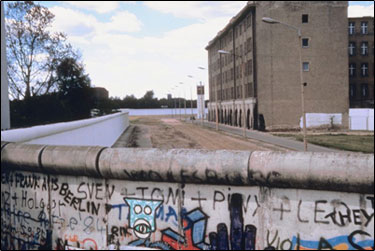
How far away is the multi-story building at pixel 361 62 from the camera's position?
2884 inches

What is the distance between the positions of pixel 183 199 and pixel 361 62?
76.2 m

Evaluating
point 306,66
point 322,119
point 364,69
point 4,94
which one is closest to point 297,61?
point 306,66

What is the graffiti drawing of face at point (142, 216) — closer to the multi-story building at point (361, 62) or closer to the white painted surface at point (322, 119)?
the white painted surface at point (322, 119)

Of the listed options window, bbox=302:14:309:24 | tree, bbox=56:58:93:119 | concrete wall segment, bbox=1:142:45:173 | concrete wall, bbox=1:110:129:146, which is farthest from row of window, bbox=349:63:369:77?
concrete wall segment, bbox=1:142:45:173

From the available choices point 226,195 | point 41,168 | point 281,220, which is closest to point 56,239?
point 41,168

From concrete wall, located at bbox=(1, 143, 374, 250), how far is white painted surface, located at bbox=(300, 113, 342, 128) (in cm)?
5071

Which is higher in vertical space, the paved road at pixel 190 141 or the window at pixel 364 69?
the window at pixel 364 69

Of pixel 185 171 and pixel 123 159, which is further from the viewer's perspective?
pixel 123 159

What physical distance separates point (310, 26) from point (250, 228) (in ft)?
173

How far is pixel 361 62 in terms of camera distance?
73.4 metres

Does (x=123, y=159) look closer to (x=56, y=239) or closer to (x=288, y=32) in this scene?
(x=56, y=239)

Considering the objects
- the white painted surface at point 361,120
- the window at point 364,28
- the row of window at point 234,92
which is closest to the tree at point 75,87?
the row of window at point 234,92

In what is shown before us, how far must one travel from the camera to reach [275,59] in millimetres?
53438

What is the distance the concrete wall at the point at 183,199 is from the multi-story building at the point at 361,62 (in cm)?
7420
